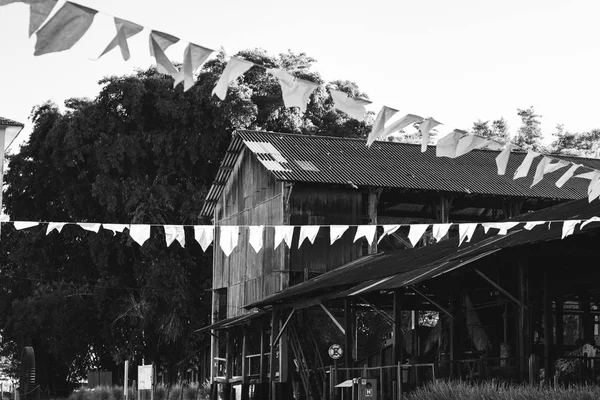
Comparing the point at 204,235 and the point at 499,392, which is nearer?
the point at 499,392

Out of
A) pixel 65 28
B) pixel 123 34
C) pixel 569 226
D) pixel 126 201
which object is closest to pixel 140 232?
pixel 569 226

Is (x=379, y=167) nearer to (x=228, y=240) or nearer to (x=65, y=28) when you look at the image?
(x=228, y=240)

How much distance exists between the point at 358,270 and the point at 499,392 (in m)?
11.7

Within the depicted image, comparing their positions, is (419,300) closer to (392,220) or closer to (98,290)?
(392,220)

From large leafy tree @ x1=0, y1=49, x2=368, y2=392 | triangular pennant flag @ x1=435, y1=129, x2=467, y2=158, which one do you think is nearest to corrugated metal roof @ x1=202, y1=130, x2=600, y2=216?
large leafy tree @ x1=0, y1=49, x2=368, y2=392

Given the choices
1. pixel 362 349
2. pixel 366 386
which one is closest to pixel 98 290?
pixel 362 349

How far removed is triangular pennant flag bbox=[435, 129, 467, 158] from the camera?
8.42 metres

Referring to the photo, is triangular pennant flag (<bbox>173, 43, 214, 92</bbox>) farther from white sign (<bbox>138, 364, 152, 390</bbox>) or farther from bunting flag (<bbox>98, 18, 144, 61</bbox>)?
white sign (<bbox>138, 364, 152, 390</bbox>)

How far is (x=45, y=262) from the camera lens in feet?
154

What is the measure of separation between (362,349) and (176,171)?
1191cm

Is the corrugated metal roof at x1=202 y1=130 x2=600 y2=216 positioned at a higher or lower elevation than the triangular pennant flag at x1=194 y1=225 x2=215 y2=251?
higher

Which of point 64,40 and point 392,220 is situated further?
point 392,220

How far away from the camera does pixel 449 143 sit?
333 inches

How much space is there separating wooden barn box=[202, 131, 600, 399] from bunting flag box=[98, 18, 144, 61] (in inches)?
564
